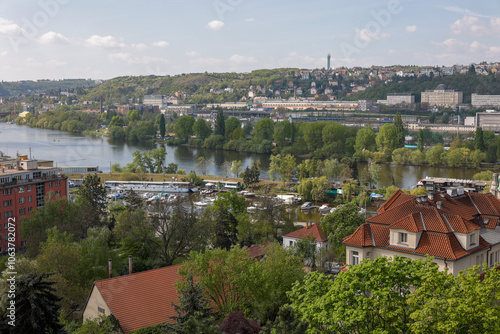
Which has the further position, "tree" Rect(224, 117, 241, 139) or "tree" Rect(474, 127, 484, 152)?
"tree" Rect(224, 117, 241, 139)

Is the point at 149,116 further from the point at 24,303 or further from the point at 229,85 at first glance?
Answer: the point at 24,303

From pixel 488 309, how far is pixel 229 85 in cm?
7712

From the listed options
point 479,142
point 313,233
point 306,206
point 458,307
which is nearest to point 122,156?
point 306,206

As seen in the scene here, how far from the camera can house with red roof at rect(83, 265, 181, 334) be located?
563cm

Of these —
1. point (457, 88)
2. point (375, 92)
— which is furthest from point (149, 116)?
point (457, 88)

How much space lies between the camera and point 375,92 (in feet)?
201

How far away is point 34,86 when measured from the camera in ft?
306

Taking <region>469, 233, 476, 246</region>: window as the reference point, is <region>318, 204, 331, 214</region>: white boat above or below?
below

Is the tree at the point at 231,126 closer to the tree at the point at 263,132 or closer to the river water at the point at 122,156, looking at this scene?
the tree at the point at 263,132

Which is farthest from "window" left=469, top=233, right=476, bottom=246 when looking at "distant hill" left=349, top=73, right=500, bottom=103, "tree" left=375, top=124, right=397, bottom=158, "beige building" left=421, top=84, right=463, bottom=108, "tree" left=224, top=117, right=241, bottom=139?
"distant hill" left=349, top=73, right=500, bottom=103

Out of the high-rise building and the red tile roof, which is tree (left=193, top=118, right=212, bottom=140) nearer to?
the high-rise building

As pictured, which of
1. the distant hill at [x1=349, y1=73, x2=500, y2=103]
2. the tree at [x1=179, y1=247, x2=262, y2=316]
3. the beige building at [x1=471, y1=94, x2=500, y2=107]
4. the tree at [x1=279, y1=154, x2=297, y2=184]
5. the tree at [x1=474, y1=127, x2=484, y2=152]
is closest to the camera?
the tree at [x1=179, y1=247, x2=262, y2=316]

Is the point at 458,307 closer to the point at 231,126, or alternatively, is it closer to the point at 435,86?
the point at 231,126

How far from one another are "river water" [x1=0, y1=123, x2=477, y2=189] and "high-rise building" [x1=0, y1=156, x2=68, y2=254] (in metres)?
11.2
